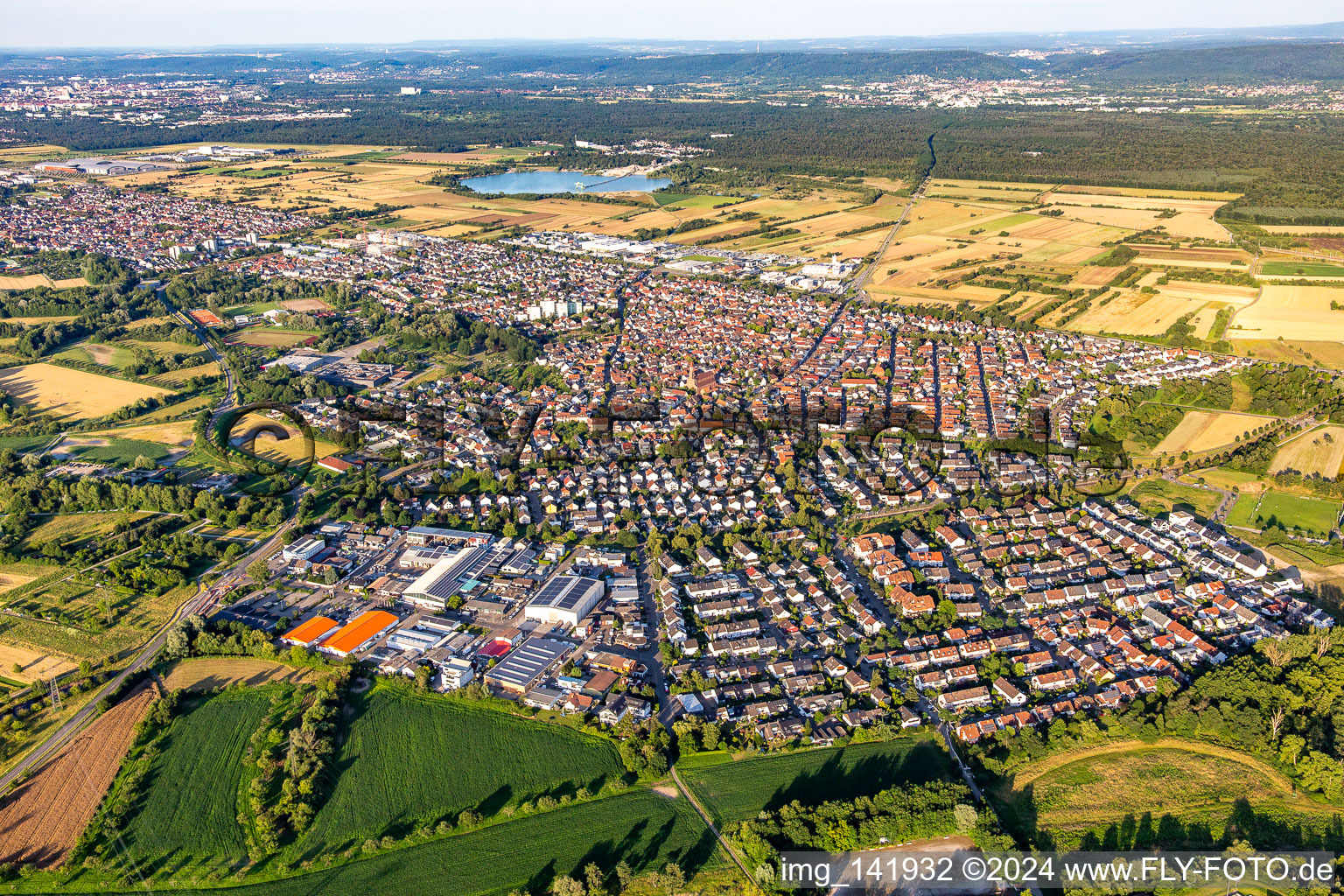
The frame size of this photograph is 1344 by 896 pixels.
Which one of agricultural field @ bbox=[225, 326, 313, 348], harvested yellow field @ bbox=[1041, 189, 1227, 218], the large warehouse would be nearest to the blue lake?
harvested yellow field @ bbox=[1041, 189, 1227, 218]

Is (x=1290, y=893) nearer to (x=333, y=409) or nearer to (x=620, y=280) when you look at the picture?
(x=333, y=409)

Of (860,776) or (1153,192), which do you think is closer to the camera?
(860,776)

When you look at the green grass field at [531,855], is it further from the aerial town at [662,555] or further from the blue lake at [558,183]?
the blue lake at [558,183]

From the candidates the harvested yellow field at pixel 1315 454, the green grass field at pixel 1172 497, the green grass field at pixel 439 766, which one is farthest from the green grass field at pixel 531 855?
the harvested yellow field at pixel 1315 454

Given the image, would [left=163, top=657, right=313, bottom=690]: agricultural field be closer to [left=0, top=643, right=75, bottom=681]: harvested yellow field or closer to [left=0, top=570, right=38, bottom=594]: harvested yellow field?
[left=0, top=643, right=75, bottom=681]: harvested yellow field

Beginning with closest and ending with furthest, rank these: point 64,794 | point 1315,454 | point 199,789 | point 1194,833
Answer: point 1194,833 < point 64,794 < point 199,789 < point 1315,454

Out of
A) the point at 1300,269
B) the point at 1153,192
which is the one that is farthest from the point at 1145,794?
the point at 1153,192

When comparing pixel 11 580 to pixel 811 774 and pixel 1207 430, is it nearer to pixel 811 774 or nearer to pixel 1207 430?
pixel 811 774

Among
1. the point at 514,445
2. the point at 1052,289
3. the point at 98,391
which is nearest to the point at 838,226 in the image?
the point at 1052,289
